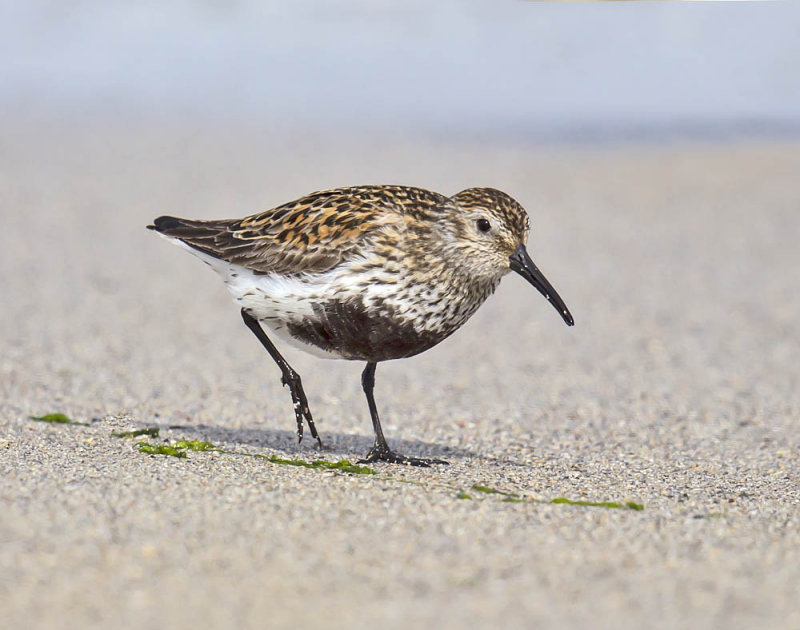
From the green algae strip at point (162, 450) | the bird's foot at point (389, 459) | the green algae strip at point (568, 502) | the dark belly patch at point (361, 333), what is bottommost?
the green algae strip at point (162, 450)

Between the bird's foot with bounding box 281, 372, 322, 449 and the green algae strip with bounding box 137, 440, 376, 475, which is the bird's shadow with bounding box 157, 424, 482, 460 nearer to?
the bird's foot with bounding box 281, 372, 322, 449

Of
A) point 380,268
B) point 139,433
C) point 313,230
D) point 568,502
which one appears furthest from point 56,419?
point 568,502

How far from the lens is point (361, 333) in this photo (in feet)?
17.9

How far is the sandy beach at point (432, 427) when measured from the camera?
373 cm

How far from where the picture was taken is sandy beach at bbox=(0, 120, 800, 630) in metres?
3.73

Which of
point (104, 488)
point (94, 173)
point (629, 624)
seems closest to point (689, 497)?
point (629, 624)

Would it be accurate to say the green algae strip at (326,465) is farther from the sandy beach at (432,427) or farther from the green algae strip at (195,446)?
the green algae strip at (195,446)

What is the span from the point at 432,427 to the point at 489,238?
1830 millimetres

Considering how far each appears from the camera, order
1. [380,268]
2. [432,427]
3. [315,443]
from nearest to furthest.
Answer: [380,268] → [315,443] → [432,427]

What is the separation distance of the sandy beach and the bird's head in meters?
1.02

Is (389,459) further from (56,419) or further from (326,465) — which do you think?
(56,419)

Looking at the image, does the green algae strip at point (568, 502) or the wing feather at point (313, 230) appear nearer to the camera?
the green algae strip at point (568, 502)

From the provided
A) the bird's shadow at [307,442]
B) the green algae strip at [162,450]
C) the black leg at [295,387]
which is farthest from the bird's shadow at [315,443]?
the green algae strip at [162,450]

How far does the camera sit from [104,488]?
463 cm
